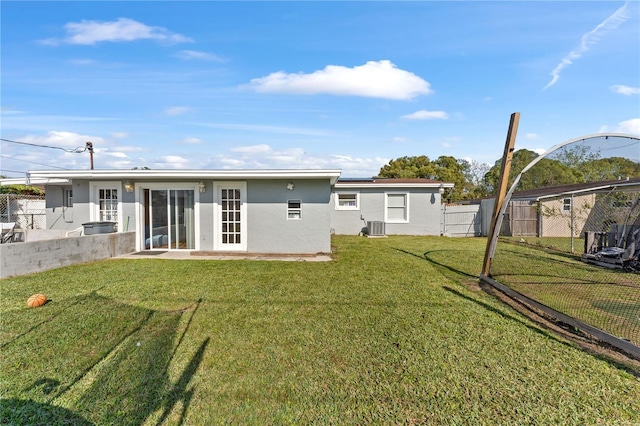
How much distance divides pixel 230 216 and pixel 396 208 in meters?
9.02

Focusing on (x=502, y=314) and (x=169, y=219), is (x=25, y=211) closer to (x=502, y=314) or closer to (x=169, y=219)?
(x=169, y=219)

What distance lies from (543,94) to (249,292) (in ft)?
33.7

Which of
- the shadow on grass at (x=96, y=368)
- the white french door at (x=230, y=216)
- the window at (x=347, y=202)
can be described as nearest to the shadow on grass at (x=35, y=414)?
the shadow on grass at (x=96, y=368)

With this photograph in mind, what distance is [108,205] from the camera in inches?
428

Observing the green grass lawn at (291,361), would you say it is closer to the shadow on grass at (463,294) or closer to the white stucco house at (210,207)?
the shadow on grass at (463,294)

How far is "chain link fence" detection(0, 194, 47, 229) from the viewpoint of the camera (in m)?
14.3

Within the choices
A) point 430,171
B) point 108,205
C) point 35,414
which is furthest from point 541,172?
point 430,171

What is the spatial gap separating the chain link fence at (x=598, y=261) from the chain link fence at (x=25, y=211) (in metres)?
17.6

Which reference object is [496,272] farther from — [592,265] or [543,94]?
[543,94]

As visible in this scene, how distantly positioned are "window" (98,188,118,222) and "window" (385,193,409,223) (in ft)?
37.9


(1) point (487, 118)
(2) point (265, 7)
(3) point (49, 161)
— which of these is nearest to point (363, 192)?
(1) point (487, 118)

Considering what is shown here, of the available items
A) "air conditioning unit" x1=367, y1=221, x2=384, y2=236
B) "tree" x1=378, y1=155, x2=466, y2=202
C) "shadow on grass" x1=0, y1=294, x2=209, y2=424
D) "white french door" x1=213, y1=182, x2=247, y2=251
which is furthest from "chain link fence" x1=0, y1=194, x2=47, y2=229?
"tree" x1=378, y1=155, x2=466, y2=202

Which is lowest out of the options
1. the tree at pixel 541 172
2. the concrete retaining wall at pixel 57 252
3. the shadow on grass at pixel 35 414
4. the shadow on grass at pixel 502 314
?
the shadow on grass at pixel 35 414

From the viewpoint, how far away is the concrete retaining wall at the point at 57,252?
6.87 m
